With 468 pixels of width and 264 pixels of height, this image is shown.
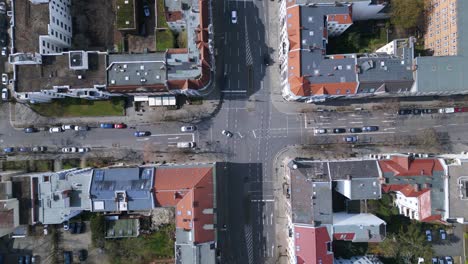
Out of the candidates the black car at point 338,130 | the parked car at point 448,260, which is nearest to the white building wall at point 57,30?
the black car at point 338,130

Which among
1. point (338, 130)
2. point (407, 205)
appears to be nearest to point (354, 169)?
point (338, 130)

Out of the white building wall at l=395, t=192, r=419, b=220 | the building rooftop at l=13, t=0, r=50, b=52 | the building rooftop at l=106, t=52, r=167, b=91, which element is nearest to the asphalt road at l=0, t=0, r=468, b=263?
the building rooftop at l=106, t=52, r=167, b=91

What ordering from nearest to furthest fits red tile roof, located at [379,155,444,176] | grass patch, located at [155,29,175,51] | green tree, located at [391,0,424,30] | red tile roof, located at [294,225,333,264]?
red tile roof, located at [379,155,444,176], red tile roof, located at [294,225,333,264], green tree, located at [391,0,424,30], grass patch, located at [155,29,175,51]

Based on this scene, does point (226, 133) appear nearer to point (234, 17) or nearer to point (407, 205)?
point (234, 17)

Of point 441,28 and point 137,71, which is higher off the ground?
point 441,28

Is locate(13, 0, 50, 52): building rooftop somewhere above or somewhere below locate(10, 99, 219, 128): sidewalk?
above

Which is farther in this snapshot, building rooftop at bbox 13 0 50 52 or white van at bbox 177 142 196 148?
white van at bbox 177 142 196 148

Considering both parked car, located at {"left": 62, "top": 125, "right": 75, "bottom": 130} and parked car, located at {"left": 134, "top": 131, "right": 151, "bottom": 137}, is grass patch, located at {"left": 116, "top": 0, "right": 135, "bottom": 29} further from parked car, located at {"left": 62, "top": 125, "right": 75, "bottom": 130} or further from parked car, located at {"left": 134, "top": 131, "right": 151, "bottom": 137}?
parked car, located at {"left": 62, "top": 125, "right": 75, "bottom": 130}
